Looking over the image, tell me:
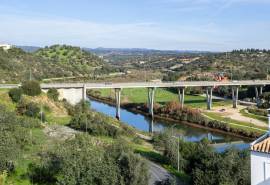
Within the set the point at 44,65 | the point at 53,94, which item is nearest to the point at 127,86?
the point at 53,94

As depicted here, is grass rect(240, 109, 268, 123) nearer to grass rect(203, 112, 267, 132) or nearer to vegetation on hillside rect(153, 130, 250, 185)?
grass rect(203, 112, 267, 132)

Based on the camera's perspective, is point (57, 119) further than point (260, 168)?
Yes

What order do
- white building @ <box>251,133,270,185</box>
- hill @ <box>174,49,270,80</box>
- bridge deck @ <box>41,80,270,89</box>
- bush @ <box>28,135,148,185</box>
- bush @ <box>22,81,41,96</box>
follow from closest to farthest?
1. white building @ <box>251,133,270,185</box>
2. bush @ <box>28,135,148,185</box>
3. bush @ <box>22,81,41,96</box>
4. bridge deck @ <box>41,80,270,89</box>
5. hill @ <box>174,49,270,80</box>

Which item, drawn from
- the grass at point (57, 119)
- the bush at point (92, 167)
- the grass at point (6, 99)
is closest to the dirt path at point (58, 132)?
the grass at point (57, 119)

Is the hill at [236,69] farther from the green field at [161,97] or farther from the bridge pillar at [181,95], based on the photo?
the bridge pillar at [181,95]

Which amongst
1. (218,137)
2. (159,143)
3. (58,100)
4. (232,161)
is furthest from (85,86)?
(232,161)

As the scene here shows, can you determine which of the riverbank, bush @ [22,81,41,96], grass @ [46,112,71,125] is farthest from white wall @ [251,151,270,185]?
bush @ [22,81,41,96]

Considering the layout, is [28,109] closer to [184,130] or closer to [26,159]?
[26,159]

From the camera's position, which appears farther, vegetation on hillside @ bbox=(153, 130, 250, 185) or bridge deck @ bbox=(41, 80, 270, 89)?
bridge deck @ bbox=(41, 80, 270, 89)

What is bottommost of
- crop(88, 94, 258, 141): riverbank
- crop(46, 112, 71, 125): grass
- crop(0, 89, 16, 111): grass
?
crop(88, 94, 258, 141): riverbank
